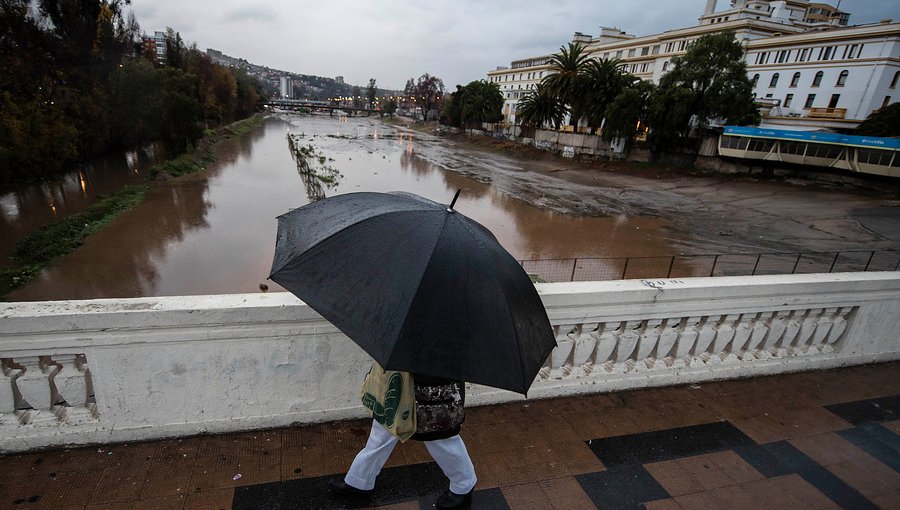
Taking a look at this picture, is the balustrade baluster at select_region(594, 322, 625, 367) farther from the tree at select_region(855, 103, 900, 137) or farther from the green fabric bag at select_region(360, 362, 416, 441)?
the tree at select_region(855, 103, 900, 137)

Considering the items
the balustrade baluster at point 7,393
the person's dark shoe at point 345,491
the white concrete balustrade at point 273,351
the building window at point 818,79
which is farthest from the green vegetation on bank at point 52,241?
the building window at point 818,79

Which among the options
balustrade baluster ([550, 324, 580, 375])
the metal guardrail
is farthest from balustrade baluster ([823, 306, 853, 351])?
the metal guardrail

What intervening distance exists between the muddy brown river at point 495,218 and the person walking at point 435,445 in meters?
11.1

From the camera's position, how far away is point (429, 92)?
103m

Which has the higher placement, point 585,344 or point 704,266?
point 585,344

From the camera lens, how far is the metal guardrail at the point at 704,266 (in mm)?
14625

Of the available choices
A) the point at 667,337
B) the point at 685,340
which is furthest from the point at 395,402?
the point at 685,340

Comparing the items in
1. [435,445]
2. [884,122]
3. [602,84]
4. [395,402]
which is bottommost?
[435,445]

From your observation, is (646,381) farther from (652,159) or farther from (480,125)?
(480,125)

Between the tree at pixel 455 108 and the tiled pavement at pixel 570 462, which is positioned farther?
the tree at pixel 455 108

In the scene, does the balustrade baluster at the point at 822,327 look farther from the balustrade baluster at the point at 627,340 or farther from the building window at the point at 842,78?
the building window at the point at 842,78

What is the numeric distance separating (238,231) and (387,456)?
17.6 m

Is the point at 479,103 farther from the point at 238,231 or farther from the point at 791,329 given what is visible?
the point at 791,329

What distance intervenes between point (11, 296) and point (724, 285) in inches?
597
